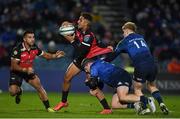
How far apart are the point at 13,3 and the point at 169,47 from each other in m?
7.51

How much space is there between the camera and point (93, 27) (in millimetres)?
29500

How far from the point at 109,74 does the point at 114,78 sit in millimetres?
151

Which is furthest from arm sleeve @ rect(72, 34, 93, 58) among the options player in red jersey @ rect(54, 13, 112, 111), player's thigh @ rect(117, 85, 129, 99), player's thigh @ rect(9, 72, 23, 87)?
player's thigh @ rect(9, 72, 23, 87)

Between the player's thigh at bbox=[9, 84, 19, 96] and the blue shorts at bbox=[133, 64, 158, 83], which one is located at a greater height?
the blue shorts at bbox=[133, 64, 158, 83]

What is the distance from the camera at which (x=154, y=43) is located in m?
29.7

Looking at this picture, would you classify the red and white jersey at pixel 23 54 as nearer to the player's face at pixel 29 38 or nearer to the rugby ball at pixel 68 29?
the player's face at pixel 29 38

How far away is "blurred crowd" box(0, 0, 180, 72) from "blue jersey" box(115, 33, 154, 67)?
11.7 meters

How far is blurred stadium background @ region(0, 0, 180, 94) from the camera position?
26.9 meters

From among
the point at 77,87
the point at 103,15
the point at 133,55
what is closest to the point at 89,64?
the point at 133,55

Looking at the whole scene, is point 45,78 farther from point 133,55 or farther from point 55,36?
point 133,55

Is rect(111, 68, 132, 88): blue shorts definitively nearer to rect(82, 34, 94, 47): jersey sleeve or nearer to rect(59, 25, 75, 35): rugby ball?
rect(82, 34, 94, 47): jersey sleeve

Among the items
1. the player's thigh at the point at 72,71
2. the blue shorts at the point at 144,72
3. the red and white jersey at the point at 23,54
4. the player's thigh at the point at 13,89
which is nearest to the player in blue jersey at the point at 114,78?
the blue shorts at the point at 144,72

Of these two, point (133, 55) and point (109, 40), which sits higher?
point (109, 40)

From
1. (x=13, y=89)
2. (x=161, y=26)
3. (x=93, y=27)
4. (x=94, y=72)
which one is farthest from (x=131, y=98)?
(x=161, y=26)
